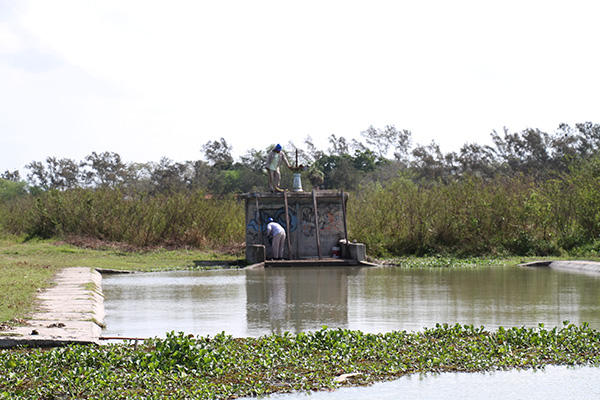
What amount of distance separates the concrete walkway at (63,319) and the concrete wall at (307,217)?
9.61 metres

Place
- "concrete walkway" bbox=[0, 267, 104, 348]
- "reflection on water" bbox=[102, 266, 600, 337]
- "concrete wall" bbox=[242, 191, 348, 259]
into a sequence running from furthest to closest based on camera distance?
"concrete wall" bbox=[242, 191, 348, 259]
"reflection on water" bbox=[102, 266, 600, 337]
"concrete walkway" bbox=[0, 267, 104, 348]

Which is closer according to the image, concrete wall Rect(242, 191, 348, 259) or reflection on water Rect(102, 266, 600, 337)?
reflection on water Rect(102, 266, 600, 337)

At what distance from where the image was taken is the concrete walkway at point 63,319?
303 inches

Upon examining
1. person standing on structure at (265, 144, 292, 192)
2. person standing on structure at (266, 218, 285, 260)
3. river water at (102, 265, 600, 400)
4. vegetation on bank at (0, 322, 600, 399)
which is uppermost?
person standing on structure at (265, 144, 292, 192)

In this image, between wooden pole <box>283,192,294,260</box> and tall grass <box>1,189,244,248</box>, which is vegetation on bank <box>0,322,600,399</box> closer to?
wooden pole <box>283,192,294,260</box>

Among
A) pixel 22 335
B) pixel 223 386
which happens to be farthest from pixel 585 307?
pixel 22 335

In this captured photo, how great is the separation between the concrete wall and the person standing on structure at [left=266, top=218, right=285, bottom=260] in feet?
3.30

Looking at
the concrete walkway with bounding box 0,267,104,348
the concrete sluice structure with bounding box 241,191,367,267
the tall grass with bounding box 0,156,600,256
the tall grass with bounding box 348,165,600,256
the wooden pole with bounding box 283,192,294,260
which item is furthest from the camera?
the tall grass with bounding box 0,156,600,256

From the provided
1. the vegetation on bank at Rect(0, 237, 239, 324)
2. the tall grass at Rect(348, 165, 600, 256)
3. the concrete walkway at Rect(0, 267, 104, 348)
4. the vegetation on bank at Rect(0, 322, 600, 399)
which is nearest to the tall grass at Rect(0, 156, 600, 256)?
the tall grass at Rect(348, 165, 600, 256)

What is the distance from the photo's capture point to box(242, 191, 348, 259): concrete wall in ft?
74.4

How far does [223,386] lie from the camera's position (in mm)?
6195

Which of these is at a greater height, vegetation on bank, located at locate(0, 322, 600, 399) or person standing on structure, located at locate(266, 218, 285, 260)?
person standing on structure, located at locate(266, 218, 285, 260)

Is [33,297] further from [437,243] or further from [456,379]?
[437,243]

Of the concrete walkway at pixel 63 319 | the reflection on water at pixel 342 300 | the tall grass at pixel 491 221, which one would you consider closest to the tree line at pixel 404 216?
the tall grass at pixel 491 221
